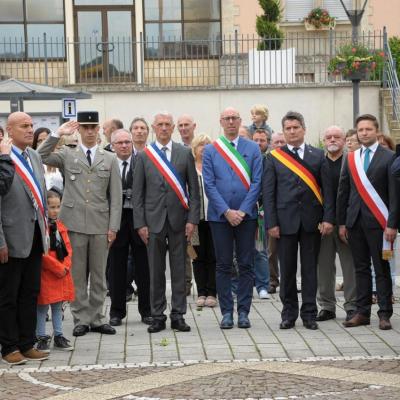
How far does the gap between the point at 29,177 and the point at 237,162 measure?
7.65ft

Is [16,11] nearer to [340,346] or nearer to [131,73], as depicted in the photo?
[131,73]

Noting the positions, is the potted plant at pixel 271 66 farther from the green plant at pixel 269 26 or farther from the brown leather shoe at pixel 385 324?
the brown leather shoe at pixel 385 324

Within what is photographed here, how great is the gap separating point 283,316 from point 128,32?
2046 centimetres

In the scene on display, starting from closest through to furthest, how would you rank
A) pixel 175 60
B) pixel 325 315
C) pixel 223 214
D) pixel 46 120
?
pixel 223 214, pixel 325 315, pixel 46 120, pixel 175 60

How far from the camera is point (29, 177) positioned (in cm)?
Answer: 902

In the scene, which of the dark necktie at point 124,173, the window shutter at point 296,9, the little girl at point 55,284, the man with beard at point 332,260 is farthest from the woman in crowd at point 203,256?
the window shutter at point 296,9

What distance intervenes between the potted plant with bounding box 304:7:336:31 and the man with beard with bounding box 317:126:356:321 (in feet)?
60.8

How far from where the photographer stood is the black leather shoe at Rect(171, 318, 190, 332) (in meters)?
10.2

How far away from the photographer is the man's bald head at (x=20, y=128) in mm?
9062

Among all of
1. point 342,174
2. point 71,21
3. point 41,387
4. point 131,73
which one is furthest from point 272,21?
point 41,387

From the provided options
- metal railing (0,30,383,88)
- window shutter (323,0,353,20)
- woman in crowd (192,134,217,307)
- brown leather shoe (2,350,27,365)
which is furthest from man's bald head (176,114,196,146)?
window shutter (323,0,353,20)

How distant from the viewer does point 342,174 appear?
10.5 metres

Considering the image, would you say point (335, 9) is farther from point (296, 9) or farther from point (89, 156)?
point (89, 156)

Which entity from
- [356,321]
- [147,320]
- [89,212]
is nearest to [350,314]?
[356,321]
